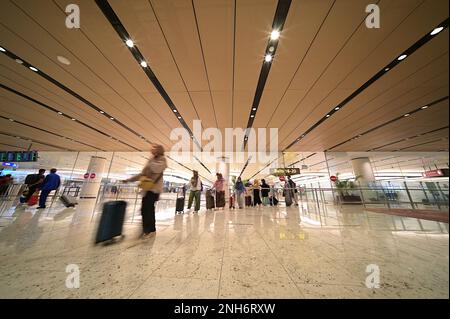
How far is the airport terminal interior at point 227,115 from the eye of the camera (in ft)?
4.32

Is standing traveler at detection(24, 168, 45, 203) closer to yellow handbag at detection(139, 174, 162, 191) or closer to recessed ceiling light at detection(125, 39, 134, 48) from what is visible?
recessed ceiling light at detection(125, 39, 134, 48)

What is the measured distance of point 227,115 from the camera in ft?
21.0

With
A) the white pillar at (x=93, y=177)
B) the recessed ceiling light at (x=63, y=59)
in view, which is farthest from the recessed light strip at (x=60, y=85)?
the white pillar at (x=93, y=177)

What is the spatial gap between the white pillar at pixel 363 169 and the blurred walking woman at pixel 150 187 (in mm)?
14044

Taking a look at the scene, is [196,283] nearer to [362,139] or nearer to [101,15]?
[101,15]

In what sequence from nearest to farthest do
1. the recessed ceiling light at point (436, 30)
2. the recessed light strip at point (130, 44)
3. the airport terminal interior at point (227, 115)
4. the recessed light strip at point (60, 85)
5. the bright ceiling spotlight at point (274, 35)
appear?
the airport terminal interior at point (227, 115), the recessed light strip at point (130, 44), the recessed ceiling light at point (436, 30), the bright ceiling spotlight at point (274, 35), the recessed light strip at point (60, 85)

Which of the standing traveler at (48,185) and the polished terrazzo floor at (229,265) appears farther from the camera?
the standing traveler at (48,185)

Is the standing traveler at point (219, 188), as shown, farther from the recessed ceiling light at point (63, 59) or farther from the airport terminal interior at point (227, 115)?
the recessed ceiling light at point (63, 59)

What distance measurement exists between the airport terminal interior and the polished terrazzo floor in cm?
2

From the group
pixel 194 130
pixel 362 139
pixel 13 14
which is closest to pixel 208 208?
pixel 194 130

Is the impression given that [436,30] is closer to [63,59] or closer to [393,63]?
[393,63]

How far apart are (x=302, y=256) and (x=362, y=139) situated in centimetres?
962

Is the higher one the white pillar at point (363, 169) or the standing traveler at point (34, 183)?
A: the white pillar at point (363, 169)

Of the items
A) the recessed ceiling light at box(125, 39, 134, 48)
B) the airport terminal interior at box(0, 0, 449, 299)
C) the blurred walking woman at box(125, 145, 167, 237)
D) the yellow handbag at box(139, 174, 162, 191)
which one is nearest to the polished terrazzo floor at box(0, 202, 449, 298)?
the airport terminal interior at box(0, 0, 449, 299)
